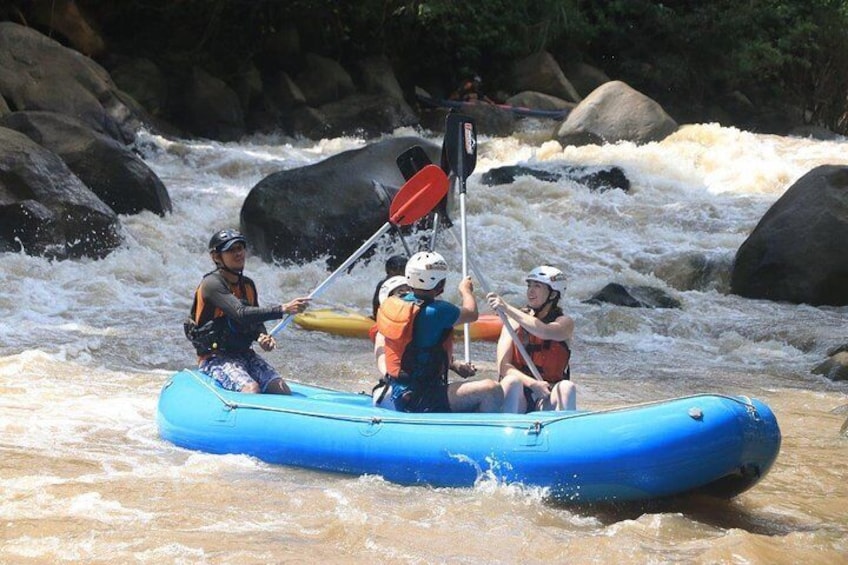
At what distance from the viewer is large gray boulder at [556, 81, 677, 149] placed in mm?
15273

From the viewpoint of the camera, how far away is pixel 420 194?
6.52m

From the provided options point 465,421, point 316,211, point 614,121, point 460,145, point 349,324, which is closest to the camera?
point 465,421

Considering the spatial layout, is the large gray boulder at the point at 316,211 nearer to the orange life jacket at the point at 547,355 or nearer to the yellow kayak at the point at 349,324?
the yellow kayak at the point at 349,324

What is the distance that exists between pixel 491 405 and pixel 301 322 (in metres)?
3.89

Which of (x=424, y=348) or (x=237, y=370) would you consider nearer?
(x=424, y=348)

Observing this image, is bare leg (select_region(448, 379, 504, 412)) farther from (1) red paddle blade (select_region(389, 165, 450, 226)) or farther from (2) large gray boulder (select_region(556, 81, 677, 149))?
(2) large gray boulder (select_region(556, 81, 677, 149))

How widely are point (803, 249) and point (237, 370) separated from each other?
247 inches

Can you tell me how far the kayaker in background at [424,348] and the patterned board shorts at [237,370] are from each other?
72cm

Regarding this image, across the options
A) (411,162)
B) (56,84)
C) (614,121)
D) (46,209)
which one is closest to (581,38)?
(614,121)

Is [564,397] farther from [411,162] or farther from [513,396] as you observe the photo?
[411,162]

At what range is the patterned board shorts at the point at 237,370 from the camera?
5.46 m

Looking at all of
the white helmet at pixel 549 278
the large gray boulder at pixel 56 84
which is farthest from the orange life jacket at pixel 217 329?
the large gray boulder at pixel 56 84

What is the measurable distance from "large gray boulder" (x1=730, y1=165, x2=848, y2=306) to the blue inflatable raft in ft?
19.0

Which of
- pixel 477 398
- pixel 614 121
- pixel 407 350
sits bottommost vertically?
pixel 614 121
